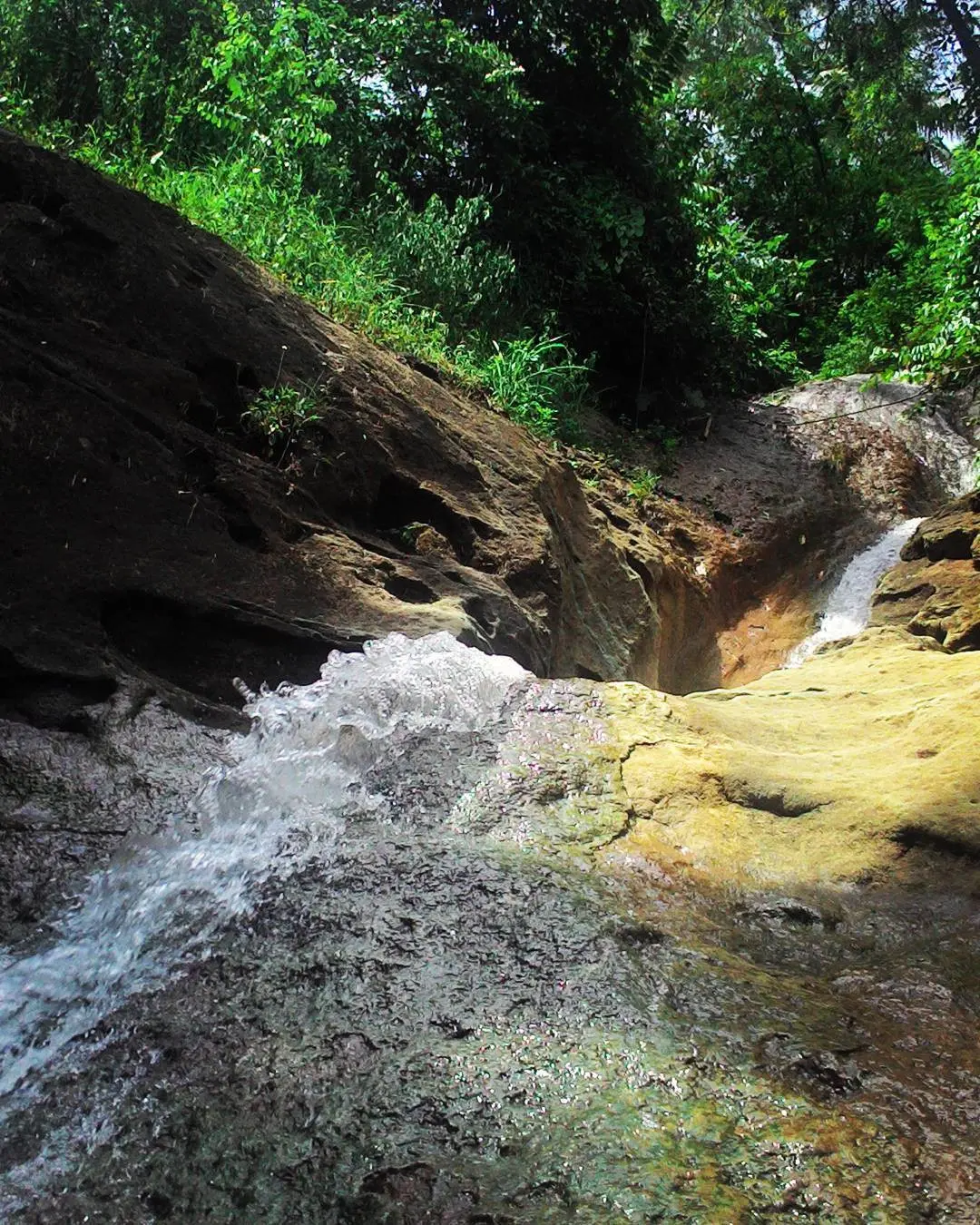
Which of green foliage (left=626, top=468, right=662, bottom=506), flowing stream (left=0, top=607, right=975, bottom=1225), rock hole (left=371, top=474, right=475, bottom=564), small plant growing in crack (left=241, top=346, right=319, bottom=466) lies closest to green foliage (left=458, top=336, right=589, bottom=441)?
green foliage (left=626, top=468, right=662, bottom=506)

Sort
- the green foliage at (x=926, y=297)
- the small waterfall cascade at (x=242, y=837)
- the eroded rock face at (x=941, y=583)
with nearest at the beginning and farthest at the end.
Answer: the small waterfall cascade at (x=242, y=837)
the eroded rock face at (x=941, y=583)
the green foliage at (x=926, y=297)

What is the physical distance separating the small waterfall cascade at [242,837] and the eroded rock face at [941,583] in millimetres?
3066

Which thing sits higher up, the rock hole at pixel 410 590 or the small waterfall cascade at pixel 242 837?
the rock hole at pixel 410 590

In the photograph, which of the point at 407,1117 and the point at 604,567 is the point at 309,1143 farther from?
the point at 604,567

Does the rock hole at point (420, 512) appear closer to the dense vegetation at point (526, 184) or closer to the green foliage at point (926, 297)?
the dense vegetation at point (526, 184)

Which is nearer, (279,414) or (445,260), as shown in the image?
(279,414)

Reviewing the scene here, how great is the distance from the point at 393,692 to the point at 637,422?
7.15 meters

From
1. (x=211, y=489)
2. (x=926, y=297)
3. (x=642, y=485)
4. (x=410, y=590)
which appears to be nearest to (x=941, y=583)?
(x=642, y=485)

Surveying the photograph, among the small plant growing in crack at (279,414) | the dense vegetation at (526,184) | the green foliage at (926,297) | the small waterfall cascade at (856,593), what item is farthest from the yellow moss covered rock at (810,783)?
the green foliage at (926,297)

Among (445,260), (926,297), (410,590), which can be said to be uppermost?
(926,297)

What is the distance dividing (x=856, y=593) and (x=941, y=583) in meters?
2.30

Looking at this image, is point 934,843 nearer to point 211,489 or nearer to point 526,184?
point 211,489

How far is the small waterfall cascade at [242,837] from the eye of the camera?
1985 mm

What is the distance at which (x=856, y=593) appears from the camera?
816 centimetres
